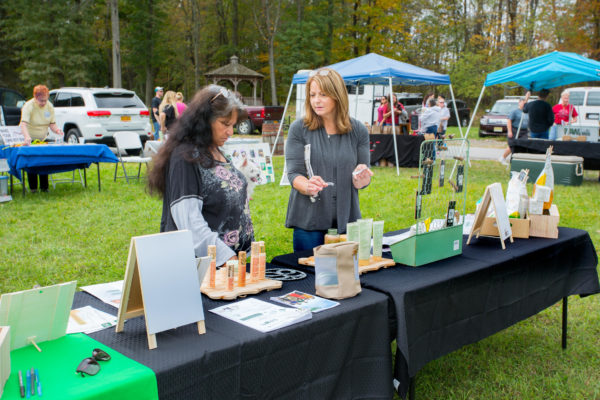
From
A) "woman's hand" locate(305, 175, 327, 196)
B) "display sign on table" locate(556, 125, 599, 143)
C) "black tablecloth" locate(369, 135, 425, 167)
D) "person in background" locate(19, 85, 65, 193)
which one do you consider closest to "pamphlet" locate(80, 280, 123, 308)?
"woman's hand" locate(305, 175, 327, 196)

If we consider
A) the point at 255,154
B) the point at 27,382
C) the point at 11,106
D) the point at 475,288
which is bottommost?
the point at 475,288

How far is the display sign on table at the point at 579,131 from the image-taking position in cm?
1020

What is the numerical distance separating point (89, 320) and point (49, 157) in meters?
5.93

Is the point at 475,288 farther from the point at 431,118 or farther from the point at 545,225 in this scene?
the point at 431,118

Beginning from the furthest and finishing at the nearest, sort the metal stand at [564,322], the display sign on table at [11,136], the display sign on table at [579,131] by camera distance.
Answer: the display sign on table at [579,131] → the display sign on table at [11,136] → the metal stand at [564,322]

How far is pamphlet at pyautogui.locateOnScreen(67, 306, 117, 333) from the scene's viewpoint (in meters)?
1.52

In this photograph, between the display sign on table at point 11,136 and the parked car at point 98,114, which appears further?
the parked car at point 98,114

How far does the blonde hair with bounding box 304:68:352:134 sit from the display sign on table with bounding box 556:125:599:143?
29.7ft

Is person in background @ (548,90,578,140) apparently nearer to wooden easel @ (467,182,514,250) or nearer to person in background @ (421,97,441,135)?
person in background @ (421,97,441,135)

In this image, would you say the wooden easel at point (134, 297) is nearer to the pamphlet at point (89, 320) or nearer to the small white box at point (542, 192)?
the pamphlet at point (89, 320)

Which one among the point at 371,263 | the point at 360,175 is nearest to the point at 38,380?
the point at 371,263

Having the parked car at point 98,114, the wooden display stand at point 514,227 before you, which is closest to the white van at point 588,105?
the parked car at point 98,114

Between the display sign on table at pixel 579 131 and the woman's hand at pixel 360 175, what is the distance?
900 cm

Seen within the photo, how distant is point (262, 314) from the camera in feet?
5.41
